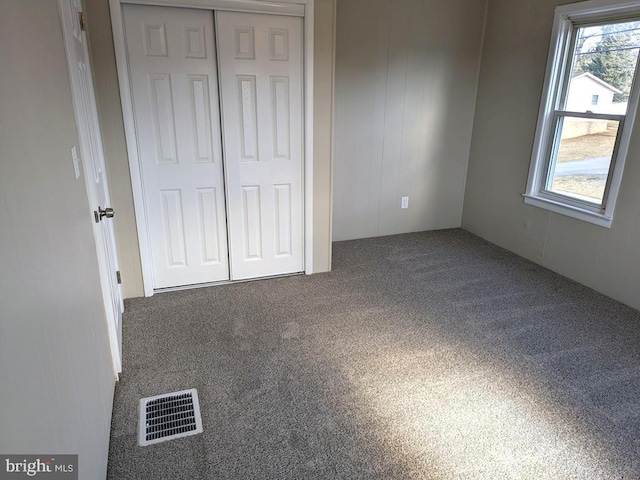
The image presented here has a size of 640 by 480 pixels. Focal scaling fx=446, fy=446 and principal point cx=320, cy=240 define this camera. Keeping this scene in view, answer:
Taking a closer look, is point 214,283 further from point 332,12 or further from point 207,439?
point 332,12

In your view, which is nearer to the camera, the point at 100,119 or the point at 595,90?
the point at 100,119

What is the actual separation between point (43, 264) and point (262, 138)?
7.63 feet

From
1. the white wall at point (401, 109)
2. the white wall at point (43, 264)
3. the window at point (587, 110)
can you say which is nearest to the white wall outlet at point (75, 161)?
the white wall at point (43, 264)

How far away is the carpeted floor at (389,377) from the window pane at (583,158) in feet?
2.43

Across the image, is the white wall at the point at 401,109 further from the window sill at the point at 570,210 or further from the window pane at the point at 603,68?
the window pane at the point at 603,68

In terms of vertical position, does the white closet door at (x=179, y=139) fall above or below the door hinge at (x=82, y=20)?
below

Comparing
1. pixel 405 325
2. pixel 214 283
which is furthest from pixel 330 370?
pixel 214 283

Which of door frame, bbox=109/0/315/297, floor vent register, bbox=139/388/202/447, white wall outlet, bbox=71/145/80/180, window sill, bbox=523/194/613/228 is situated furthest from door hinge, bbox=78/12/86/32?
window sill, bbox=523/194/613/228

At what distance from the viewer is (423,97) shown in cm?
434

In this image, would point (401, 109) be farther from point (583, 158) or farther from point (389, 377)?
point (389, 377)

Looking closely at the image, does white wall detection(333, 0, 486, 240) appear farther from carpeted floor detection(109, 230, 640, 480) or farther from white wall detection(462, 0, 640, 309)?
carpeted floor detection(109, 230, 640, 480)

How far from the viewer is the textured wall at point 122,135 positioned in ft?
8.88

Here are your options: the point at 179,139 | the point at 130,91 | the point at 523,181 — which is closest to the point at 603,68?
the point at 523,181

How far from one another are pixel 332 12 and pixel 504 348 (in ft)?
8.18
